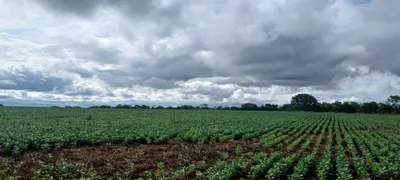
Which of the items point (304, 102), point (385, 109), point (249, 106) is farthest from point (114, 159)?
point (304, 102)

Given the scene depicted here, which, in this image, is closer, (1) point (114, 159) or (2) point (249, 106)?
(1) point (114, 159)

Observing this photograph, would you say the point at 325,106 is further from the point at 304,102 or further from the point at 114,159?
the point at 114,159

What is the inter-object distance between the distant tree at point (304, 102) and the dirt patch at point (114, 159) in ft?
482

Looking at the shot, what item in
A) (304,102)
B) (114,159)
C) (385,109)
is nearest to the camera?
(114,159)

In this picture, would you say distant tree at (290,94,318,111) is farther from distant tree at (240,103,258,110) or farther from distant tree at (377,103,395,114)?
distant tree at (377,103,395,114)

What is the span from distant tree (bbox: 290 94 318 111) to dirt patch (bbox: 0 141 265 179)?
5782 inches

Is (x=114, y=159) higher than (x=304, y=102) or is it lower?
lower

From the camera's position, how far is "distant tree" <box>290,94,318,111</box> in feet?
510

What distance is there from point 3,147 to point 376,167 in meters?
15.5

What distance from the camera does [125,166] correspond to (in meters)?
11.7

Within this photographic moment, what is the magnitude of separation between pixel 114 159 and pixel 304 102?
519 feet

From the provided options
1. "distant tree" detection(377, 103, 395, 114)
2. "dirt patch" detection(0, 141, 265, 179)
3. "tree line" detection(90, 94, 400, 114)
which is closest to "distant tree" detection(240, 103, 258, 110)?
"tree line" detection(90, 94, 400, 114)

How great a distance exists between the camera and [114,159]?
13.1 metres

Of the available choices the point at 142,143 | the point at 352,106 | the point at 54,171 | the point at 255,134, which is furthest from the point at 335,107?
the point at 54,171
